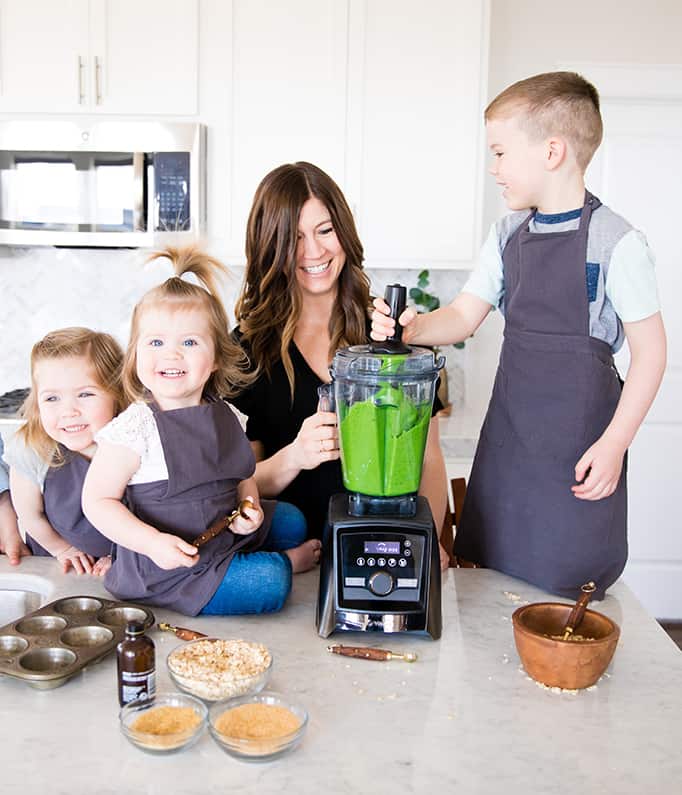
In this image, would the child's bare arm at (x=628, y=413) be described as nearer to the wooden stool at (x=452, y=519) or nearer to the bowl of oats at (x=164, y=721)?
the wooden stool at (x=452, y=519)

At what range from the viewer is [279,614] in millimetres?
1449

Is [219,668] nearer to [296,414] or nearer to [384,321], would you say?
[384,321]

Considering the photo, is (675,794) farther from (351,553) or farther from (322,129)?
(322,129)

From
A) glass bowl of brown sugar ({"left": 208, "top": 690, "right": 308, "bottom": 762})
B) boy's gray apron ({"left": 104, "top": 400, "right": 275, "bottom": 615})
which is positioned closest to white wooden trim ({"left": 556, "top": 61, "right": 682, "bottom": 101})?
boy's gray apron ({"left": 104, "top": 400, "right": 275, "bottom": 615})

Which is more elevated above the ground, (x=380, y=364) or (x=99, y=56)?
(x=99, y=56)

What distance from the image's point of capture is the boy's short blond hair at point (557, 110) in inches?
65.5

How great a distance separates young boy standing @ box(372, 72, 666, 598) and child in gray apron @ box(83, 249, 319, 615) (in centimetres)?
31

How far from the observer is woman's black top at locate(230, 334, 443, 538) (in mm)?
1953

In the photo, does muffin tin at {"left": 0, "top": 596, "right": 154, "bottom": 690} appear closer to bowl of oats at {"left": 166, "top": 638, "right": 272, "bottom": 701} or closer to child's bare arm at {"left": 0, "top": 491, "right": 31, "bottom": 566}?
bowl of oats at {"left": 166, "top": 638, "right": 272, "bottom": 701}

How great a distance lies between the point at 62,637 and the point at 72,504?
0.42 meters

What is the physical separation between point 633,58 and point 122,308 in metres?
2.35

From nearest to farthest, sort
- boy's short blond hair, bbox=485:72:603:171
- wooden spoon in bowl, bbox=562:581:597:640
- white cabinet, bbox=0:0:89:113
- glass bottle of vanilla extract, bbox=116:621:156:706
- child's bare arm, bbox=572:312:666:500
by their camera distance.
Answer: glass bottle of vanilla extract, bbox=116:621:156:706
wooden spoon in bowl, bbox=562:581:597:640
child's bare arm, bbox=572:312:666:500
boy's short blond hair, bbox=485:72:603:171
white cabinet, bbox=0:0:89:113

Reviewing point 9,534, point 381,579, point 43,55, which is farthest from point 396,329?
point 43,55

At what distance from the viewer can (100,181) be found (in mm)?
3309
